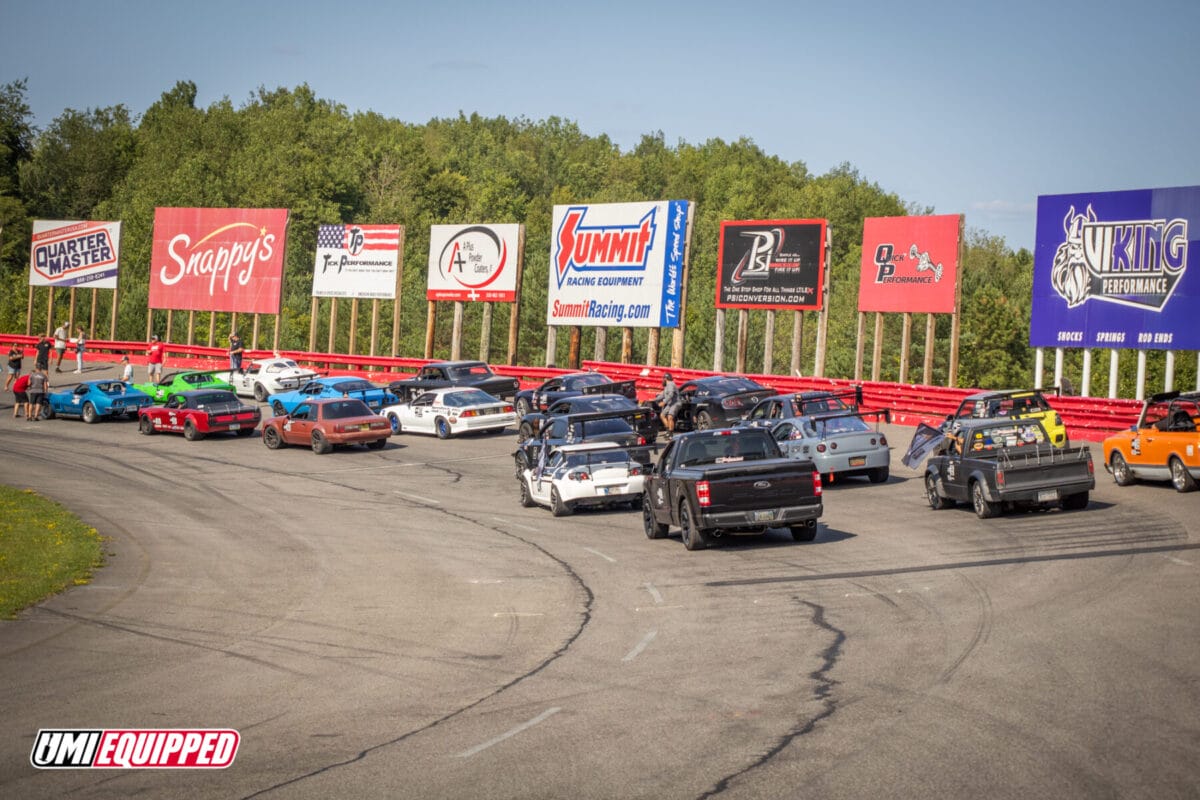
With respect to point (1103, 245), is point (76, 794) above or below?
below

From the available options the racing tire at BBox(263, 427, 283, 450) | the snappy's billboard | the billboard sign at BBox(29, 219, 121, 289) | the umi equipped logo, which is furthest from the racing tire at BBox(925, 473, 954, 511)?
the billboard sign at BBox(29, 219, 121, 289)

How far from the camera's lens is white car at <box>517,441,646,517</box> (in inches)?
957

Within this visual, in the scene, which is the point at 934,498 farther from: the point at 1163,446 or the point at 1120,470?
the point at 1163,446

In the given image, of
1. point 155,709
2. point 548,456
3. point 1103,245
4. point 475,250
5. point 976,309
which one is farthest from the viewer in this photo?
point 976,309

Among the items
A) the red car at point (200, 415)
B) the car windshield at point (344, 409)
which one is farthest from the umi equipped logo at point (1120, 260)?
the red car at point (200, 415)

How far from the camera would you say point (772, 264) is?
159ft

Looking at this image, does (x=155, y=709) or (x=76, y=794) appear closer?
(x=76, y=794)

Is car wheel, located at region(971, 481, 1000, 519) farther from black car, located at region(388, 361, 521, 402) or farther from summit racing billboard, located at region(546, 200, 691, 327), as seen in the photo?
summit racing billboard, located at region(546, 200, 691, 327)

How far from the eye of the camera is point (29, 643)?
1423 centimetres

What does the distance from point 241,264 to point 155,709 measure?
5557cm

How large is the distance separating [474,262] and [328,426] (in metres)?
22.9

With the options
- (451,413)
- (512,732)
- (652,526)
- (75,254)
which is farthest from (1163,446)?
(75,254)

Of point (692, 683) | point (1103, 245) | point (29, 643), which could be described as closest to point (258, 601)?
point (29, 643)

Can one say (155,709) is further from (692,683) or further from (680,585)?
Result: (680,585)
